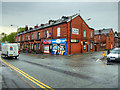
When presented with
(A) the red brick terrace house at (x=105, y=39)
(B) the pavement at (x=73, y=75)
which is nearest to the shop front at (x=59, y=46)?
(B) the pavement at (x=73, y=75)

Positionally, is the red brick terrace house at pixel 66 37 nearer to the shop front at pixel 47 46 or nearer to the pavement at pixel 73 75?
the shop front at pixel 47 46

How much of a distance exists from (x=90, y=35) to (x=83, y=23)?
17.1 ft

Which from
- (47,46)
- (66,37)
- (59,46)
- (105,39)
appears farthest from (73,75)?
(105,39)

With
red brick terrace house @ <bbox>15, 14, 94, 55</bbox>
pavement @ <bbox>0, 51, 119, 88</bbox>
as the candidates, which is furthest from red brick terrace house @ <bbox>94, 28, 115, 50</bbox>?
pavement @ <bbox>0, 51, 119, 88</bbox>

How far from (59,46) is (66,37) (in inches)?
126

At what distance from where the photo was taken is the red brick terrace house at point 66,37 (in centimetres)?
2445

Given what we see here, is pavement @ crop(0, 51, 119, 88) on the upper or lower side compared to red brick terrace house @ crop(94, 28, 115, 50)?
lower

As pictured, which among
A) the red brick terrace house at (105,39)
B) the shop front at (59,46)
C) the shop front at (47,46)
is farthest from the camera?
the red brick terrace house at (105,39)

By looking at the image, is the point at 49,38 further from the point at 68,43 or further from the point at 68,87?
the point at 68,87

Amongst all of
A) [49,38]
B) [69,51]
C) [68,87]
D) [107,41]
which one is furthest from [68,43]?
[107,41]

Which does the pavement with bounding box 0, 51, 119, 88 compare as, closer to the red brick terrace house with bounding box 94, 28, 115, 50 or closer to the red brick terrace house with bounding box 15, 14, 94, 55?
the red brick terrace house with bounding box 15, 14, 94, 55

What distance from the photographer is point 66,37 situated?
24047 millimetres

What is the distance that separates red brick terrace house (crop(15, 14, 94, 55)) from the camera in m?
24.5

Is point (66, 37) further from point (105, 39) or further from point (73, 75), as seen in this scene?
point (105, 39)
